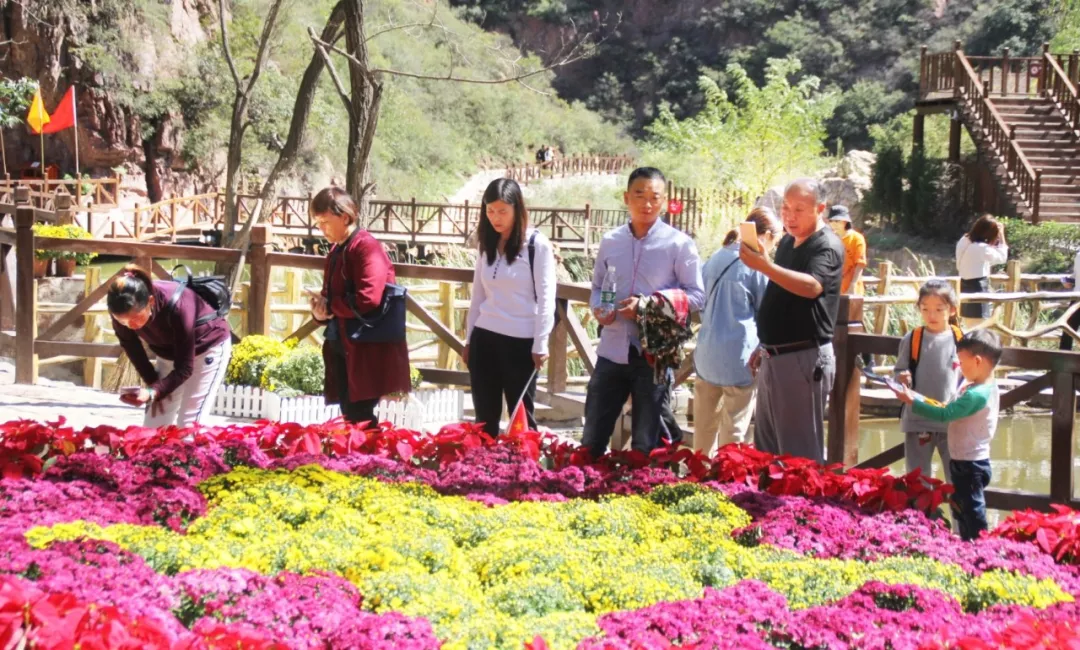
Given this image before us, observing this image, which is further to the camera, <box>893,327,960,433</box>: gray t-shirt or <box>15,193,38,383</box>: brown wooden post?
<box>15,193,38,383</box>: brown wooden post

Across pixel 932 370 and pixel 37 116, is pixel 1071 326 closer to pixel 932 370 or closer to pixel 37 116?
pixel 932 370

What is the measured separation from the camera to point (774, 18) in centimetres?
8294

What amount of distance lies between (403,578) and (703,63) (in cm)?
8226

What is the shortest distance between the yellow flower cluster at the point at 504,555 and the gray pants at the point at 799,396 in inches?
30.8

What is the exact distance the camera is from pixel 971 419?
5129mm

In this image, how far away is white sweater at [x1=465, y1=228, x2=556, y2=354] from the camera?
5.84 metres

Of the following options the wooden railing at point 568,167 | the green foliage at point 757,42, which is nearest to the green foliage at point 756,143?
the wooden railing at point 568,167

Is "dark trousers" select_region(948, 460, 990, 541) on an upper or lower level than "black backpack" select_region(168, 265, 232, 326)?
lower

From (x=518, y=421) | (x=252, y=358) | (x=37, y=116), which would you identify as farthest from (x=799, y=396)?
(x=37, y=116)

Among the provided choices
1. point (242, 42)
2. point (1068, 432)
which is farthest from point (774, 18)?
point (1068, 432)

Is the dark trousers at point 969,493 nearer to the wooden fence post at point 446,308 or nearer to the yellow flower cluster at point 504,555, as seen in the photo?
the yellow flower cluster at point 504,555

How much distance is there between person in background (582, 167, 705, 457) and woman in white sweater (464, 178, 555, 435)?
43cm

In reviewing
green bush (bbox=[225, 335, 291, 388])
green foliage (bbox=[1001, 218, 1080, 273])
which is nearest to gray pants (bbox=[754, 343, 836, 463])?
green bush (bbox=[225, 335, 291, 388])

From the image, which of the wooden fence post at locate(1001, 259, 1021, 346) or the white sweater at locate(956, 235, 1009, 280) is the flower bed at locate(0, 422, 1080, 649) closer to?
the white sweater at locate(956, 235, 1009, 280)
